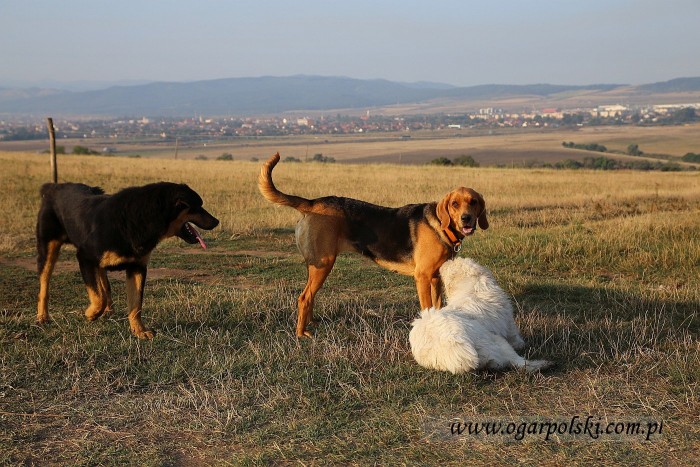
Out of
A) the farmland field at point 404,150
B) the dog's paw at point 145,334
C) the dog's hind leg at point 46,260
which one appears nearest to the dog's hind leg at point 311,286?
the dog's paw at point 145,334

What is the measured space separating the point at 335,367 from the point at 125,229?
2.39 meters

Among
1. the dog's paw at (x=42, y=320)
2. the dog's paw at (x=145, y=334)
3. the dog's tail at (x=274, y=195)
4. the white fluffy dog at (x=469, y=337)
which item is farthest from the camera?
the dog's paw at (x=42, y=320)

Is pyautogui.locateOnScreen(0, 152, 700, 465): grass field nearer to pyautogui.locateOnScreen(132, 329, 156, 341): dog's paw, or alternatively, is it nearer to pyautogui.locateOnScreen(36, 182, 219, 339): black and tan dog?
pyautogui.locateOnScreen(132, 329, 156, 341): dog's paw

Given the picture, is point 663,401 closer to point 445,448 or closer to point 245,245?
point 445,448

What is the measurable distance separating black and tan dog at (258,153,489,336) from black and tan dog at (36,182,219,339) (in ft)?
2.73

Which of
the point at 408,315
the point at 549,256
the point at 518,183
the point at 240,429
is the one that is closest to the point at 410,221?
the point at 408,315

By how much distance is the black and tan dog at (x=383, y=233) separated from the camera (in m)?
6.45

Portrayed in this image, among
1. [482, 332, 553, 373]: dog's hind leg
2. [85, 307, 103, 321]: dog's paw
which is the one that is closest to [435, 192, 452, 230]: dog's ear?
[482, 332, 553, 373]: dog's hind leg

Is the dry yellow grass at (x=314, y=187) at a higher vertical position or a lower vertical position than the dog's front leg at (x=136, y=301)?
lower

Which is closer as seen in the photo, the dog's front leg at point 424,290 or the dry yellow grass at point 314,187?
the dog's front leg at point 424,290

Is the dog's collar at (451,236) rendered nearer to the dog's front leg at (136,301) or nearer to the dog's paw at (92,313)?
the dog's front leg at (136,301)

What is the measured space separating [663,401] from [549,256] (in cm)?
586

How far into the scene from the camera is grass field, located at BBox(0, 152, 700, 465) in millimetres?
4098

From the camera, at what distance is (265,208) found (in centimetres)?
1831
